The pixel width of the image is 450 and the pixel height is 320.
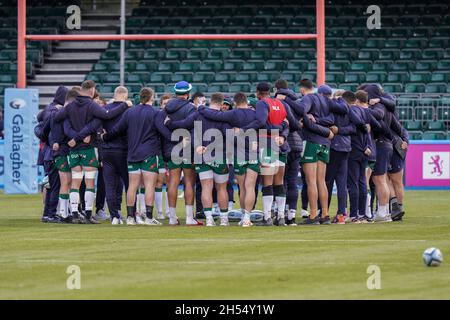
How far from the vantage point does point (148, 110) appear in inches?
762

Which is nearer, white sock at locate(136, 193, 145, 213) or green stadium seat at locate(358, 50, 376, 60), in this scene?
white sock at locate(136, 193, 145, 213)

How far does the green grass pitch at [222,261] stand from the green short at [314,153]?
3.86ft

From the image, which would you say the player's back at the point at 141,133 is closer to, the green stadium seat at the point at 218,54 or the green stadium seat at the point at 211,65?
the green stadium seat at the point at 211,65

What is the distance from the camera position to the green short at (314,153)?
19.3 metres

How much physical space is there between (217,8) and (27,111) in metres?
14.9

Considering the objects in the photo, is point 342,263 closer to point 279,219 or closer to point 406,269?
point 406,269

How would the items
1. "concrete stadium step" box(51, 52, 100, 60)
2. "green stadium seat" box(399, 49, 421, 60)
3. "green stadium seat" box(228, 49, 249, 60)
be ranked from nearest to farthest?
"green stadium seat" box(399, 49, 421, 60) < "green stadium seat" box(228, 49, 249, 60) < "concrete stadium step" box(51, 52, 100, 60)

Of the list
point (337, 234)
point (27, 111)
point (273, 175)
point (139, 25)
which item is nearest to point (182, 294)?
point (337, 234)

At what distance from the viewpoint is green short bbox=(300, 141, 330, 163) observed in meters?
19.3

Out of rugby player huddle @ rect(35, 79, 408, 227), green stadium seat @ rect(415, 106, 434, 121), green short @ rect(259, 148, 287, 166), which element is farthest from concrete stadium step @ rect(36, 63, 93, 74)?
green short @ rect(259, 148, 287, 166)

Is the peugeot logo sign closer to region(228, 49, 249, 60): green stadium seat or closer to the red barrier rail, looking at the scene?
the red barrier rail

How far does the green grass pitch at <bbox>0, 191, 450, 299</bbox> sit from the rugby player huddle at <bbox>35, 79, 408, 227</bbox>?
0.67 meters

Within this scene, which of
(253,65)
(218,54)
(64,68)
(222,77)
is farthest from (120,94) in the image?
(64,68)

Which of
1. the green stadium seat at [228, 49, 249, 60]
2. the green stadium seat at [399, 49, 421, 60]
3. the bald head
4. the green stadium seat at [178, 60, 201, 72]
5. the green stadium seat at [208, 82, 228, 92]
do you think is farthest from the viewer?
the green stadium seat at [228, 49, 249, 60]
